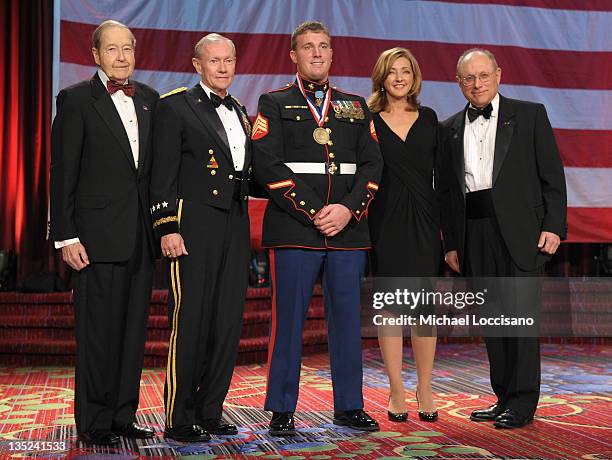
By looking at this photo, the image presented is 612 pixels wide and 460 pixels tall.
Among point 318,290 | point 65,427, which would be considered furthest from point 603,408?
point 318,290

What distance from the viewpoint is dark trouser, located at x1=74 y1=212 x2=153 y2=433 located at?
2994mm

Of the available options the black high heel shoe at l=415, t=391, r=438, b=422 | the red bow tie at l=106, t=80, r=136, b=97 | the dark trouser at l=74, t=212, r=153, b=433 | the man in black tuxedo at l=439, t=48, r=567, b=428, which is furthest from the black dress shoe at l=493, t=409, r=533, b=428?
the red bow tie at l=106, t=80, r=136, b=97

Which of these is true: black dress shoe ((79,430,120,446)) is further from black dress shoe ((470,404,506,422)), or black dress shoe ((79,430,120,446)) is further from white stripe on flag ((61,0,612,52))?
white stripe on flag ((61,0,612,52))

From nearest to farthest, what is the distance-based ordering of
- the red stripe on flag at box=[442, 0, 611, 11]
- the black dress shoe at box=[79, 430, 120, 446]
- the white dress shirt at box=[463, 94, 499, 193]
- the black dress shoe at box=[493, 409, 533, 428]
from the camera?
the black dress shoe at box=[79, 430, 120, 446] → the black dress shoe at box=[493, 409, 533, 428] → the white dress shirt at box=[463, 94, 499, 193] → the red stripe on flag at box=[442, 0, 611, 11]

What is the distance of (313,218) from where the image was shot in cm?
312

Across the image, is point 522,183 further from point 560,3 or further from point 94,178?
point 560,3

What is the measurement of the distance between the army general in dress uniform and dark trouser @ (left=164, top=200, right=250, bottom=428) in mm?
161

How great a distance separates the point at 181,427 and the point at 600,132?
4.64 m

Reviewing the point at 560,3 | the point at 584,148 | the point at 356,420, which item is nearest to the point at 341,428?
the point at 356,420

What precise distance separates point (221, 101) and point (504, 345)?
155 cm

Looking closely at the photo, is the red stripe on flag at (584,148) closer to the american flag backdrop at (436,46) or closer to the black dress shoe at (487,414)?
the american flag backdrop at (436,46)

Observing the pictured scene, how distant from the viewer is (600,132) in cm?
645

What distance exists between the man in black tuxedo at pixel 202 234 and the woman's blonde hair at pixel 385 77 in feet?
2.21

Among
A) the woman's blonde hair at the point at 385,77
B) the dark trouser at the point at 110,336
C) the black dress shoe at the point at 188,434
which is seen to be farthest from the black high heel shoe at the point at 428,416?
the woman's blonde hair at the point at 385,77
